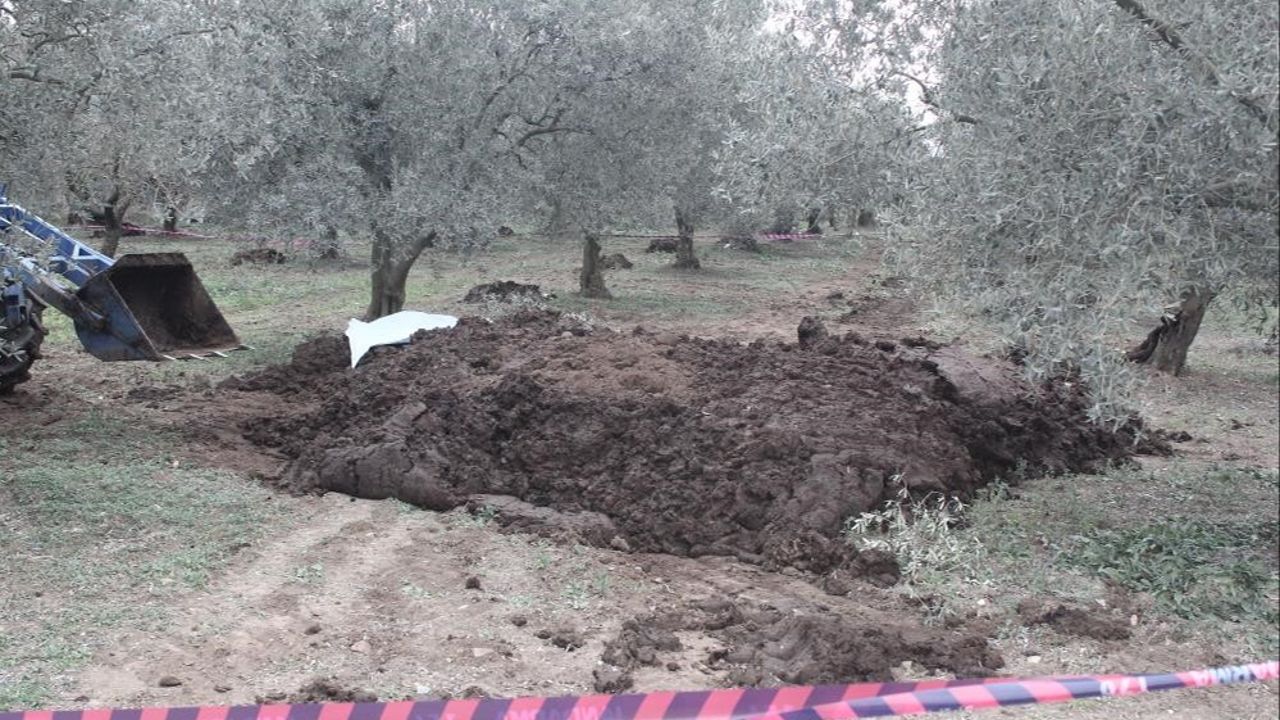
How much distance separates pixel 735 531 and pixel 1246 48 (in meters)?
3.88

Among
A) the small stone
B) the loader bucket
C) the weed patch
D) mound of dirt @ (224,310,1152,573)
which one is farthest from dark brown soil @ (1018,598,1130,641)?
the loader bucket

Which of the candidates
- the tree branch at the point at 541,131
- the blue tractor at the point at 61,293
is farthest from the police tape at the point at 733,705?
the tree branch at the point at 541,131

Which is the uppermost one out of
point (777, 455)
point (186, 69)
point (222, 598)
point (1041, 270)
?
point (186, 69)

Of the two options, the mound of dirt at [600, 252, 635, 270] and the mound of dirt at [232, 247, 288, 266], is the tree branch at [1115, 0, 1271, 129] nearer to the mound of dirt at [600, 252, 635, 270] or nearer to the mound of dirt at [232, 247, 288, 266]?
the mound of dirt at [600, 252, 635, 270]

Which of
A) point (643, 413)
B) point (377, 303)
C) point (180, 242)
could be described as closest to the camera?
point (643, 413)

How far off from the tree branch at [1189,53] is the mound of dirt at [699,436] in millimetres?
3056

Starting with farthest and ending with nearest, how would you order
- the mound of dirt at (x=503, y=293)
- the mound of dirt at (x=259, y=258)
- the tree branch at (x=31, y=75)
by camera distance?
the mound of dirt at (x=259, y=258) → the mound of dirt at (x=503, y=293) → the tree branch at (x=31, y=75)

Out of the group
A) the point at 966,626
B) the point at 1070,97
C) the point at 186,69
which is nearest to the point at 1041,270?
the point at 1070,97

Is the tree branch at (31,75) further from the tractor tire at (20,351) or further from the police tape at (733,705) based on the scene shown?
the police tape at (733,705)

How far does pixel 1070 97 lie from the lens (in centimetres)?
519

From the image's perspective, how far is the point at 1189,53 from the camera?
16.4ft

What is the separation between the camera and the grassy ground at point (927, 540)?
17.6 feet

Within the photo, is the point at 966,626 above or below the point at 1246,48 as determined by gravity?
below

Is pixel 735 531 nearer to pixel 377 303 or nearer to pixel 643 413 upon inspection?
pixel 643 413
